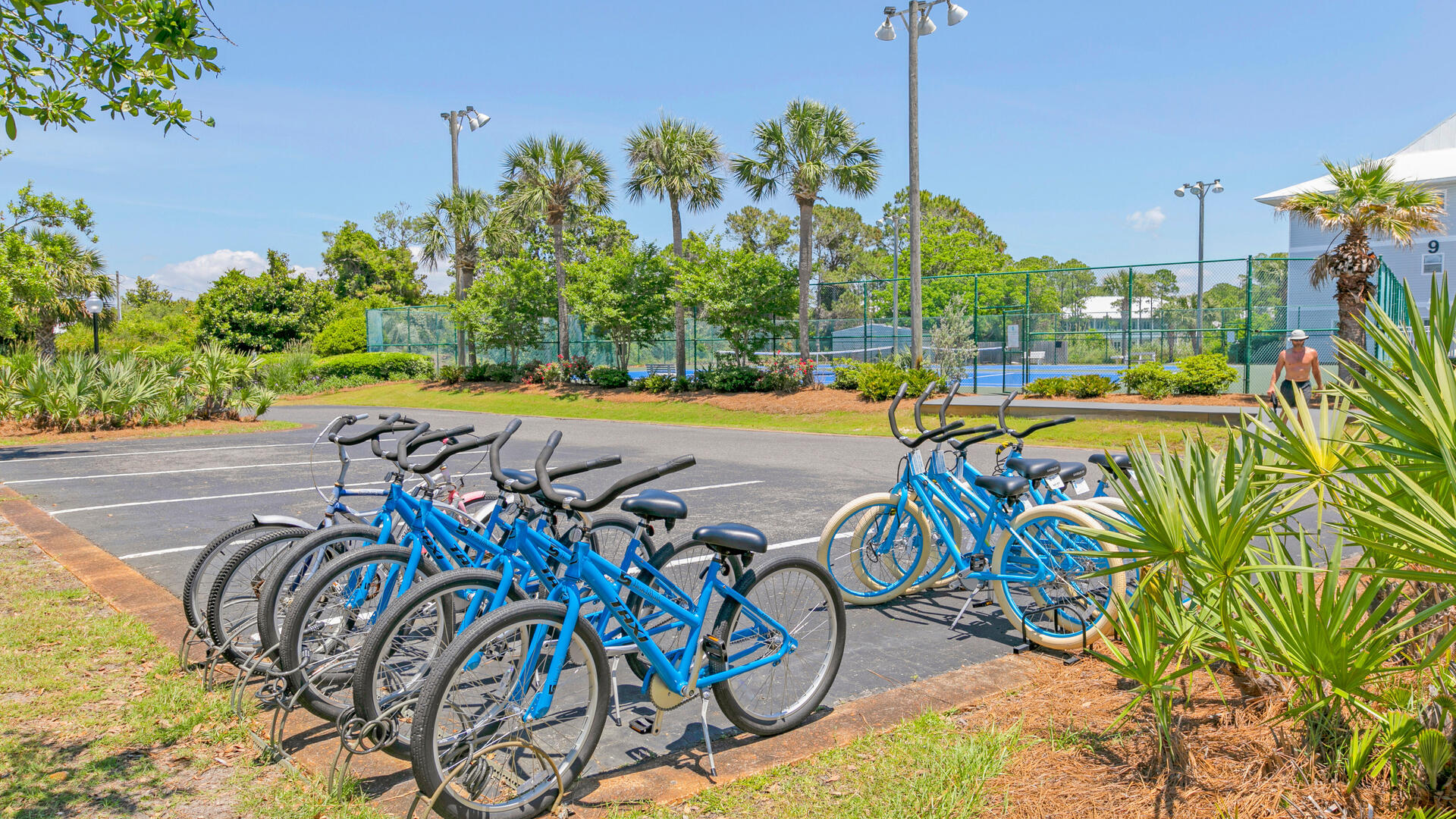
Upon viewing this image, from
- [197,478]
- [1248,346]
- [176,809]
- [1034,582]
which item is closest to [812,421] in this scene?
[1248,346]

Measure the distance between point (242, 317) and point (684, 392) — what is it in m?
28.5

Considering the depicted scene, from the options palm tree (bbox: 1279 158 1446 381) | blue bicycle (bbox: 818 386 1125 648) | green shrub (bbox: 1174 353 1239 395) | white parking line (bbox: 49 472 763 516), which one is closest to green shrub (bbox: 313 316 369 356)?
white parking line (bbox: 49 472 763 516)

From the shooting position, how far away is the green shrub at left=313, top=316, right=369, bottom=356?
43531 millimetres

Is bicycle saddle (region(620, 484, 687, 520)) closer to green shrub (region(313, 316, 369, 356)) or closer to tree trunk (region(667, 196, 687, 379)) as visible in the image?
tree trunk (region(667, 196, 687, 379))

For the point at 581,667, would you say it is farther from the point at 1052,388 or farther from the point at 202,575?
the point at 1052,388

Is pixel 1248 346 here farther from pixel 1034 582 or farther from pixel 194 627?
pixel 194 627

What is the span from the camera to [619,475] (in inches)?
472

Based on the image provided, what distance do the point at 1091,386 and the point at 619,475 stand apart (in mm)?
13166

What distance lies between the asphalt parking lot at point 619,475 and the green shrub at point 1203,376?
7.62 meters

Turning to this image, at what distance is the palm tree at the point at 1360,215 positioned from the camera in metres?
17.9

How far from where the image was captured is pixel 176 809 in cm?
335

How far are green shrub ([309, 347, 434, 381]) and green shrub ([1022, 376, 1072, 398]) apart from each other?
26987 mm

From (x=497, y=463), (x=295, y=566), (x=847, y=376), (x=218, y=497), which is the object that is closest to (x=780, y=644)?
(x=497, y=463)

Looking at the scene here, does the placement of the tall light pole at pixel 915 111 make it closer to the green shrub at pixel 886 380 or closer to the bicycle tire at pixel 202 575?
the green shrub at pixel 886 380
